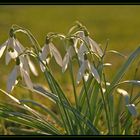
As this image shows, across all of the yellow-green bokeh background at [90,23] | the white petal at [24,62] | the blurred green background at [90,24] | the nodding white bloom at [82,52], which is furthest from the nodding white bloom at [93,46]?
the yellow-green bokeh background at [90,23]

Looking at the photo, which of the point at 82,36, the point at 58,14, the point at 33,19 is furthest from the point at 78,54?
the point at 58,14

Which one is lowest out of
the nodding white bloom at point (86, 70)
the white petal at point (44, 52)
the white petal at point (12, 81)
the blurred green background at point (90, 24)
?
the white petal at point (12, 81)

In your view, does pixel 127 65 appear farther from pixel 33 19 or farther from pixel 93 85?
pixel 33 19

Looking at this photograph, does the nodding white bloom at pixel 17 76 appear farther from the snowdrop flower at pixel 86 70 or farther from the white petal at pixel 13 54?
the snowdrop flower at pixel 86 70

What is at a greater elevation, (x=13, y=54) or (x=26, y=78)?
(x=13, y=54)

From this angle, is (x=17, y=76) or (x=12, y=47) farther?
(x=12, y=47)

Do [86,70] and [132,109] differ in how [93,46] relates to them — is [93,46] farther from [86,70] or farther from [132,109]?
[132,109]

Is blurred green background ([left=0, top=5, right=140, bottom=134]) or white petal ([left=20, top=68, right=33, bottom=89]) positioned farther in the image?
blurred green background ([left=0, top=5, right=140, bottom=134])

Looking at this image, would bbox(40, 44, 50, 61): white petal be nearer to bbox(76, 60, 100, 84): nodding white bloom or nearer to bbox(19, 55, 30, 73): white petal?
bbox(19, 55, 30, 73): white petal

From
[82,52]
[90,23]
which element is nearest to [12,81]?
[82,52]

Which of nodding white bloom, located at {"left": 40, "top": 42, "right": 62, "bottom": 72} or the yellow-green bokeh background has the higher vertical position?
the yellow-green bokeh background

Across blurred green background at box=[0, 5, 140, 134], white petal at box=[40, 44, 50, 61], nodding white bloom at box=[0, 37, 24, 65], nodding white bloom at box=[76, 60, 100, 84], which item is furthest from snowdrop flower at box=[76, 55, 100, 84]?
blurred green background at box=[0, 5, 140, 134]
